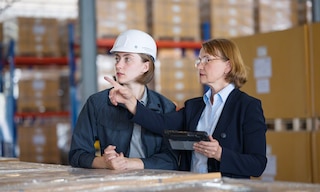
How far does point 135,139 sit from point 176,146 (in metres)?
0.26

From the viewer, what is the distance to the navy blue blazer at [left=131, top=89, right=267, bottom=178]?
106 inches

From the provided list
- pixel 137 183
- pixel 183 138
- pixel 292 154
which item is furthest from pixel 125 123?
pixel 292 154

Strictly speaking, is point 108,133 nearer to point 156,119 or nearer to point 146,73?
point 156,119

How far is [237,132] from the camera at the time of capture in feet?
9.10

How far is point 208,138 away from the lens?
8.66 feet

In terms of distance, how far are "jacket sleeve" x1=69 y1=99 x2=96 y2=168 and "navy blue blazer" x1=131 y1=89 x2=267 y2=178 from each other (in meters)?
0.24

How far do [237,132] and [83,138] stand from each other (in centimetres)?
79

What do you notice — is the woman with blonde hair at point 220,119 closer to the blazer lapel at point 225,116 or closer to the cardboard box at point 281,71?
the blazer lapel at point 225,116

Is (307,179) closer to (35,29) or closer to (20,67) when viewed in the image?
(35,29)

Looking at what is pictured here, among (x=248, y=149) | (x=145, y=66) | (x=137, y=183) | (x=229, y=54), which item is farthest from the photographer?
(x=145, y=66)

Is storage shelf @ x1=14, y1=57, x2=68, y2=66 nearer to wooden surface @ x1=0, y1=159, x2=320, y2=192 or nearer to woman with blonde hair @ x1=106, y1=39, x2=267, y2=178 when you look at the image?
woman with blonde hair @ x1=106, y1=39, x2=267, y2=178

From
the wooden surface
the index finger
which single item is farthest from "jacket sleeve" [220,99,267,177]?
the index finger

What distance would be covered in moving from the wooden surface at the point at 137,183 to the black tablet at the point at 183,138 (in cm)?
38

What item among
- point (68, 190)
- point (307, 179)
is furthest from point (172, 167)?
point (307, 179)
